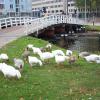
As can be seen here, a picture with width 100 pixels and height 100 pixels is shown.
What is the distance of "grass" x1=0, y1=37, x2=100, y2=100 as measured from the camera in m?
13.6

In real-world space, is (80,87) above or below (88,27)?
above

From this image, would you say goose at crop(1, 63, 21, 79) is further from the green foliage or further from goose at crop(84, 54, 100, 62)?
the green foliage

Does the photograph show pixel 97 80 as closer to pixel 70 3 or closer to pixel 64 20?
pixel 64 20

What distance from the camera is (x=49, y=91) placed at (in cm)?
1423

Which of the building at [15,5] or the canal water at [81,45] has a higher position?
the canal water at [81,45]

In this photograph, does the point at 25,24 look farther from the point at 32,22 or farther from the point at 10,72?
the point at 10,72

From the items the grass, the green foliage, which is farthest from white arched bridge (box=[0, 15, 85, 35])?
the green foliage

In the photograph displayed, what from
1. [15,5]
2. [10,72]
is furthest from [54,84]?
[15,5]

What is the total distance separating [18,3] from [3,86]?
116m

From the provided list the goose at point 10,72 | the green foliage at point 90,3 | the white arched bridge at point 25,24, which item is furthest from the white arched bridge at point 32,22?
the green foliage at point 90,3

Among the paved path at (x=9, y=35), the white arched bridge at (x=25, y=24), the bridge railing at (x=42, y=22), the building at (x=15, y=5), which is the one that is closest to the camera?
the paved path at (x=9, y=35)

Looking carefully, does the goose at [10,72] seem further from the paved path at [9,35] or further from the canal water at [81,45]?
the canal water at [81,45]

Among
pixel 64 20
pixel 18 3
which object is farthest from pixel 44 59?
pixel 18 3

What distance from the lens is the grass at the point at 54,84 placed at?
534 inches
